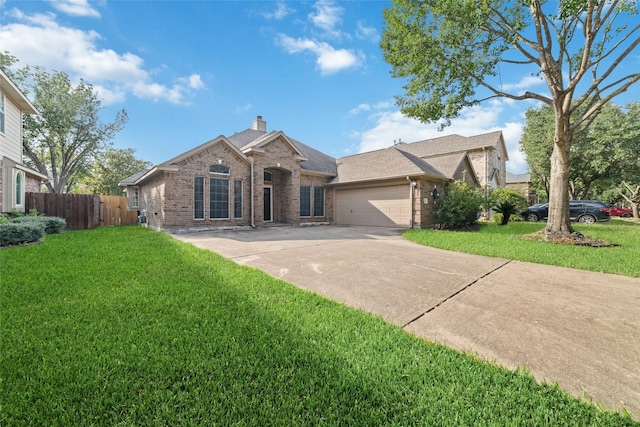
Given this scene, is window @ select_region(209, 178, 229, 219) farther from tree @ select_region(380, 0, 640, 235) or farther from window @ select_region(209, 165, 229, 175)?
tree @ select_region(380, 0, 640, 235)

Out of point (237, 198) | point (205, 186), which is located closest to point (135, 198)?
point (205, 186)

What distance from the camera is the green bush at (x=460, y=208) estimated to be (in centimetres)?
1280

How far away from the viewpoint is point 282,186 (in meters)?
15.7

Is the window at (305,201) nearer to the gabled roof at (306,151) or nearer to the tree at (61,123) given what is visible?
the gabled roof at (306,151)

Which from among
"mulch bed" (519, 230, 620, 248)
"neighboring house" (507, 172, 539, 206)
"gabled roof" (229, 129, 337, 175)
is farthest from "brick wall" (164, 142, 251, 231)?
"neighboring house" (507, 172, 539, 206)

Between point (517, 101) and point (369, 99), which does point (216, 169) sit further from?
point (517, 101)

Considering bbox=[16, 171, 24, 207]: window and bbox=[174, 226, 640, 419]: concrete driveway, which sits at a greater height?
bbox=[16, 171, 24, 207]: window

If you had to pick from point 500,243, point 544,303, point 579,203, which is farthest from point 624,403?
point 579,203

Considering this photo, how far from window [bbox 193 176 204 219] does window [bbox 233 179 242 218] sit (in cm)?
153

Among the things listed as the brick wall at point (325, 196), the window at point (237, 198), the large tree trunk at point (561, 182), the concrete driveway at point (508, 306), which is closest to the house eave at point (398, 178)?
the brick wall at point (325, 196)

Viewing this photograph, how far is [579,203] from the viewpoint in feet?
55.4

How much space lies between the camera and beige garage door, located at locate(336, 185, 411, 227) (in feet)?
46.0

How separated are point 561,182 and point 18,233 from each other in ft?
55.4

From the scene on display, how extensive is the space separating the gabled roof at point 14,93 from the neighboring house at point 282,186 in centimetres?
488
